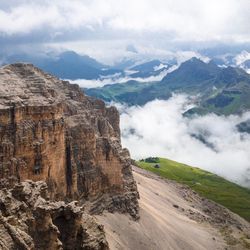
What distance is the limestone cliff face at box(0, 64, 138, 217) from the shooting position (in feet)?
387

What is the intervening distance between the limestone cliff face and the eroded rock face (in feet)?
124

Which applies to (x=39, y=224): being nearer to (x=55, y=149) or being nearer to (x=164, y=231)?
(x=55, y=149)

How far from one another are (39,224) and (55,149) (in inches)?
2544

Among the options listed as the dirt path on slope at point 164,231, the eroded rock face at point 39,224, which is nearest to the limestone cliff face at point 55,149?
the dirt path on slope at point 164,231

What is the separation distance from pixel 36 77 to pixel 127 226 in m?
47.3

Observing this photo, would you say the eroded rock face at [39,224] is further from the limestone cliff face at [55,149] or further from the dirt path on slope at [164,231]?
the dirt path on slope at [164,231]

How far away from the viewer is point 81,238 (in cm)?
7400

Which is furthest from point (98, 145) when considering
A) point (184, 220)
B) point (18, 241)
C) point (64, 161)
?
point (18, 241)

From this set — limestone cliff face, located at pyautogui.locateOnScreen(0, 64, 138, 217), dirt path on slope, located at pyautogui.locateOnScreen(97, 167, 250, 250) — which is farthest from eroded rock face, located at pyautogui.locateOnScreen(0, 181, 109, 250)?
dirt path on slope, located at pyautogui.locateOnScreen(97, 167, 250, 250)

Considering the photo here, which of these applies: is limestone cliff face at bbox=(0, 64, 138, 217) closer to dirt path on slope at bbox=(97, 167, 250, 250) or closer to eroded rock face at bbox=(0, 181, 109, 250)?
dirt path on slope at bbox=(97, 167, 250, 250)

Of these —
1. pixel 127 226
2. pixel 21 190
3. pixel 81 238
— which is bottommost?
pixel 127 226

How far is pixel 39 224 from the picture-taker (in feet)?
213

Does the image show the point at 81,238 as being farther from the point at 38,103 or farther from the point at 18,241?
the point at 38,103

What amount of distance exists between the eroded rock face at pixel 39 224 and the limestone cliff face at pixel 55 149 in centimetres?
3778
